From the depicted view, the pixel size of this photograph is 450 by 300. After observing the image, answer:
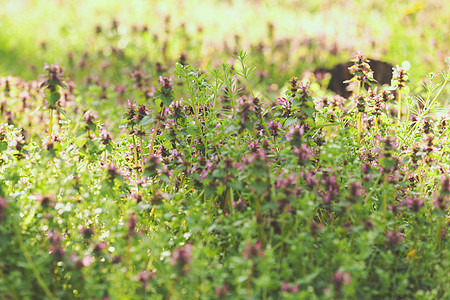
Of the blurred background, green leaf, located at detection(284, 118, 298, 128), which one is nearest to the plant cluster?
green leaf, located at detection(284, 118, 298, 128)

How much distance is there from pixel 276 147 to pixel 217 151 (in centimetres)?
37

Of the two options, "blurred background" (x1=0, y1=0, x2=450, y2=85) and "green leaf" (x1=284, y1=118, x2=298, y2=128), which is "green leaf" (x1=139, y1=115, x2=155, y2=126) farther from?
"blurred background" (x1=0, y1=0, x2=450, y2=85)

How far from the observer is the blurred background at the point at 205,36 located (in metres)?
6.38

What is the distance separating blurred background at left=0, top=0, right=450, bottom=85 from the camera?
6.38m

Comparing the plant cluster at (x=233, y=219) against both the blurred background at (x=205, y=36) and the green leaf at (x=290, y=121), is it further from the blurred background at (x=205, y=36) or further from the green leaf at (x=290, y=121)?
the blurred background at (x=205, y=36)

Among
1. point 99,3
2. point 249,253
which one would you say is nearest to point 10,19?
point 99,3

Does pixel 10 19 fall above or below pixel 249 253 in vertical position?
above

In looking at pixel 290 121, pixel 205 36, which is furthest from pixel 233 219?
pixel 205 36

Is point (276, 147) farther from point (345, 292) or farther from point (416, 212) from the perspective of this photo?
point (345, 292)

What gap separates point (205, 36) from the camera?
7.65m

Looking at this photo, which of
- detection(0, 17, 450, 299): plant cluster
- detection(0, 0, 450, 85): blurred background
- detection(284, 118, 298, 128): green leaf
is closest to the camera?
detection(0, 17, 450, 299): plant cluster

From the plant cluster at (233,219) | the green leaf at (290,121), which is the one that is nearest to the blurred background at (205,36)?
the plant cluster at (233,219)

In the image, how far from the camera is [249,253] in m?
1.79

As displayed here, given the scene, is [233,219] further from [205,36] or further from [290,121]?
[205,36]
